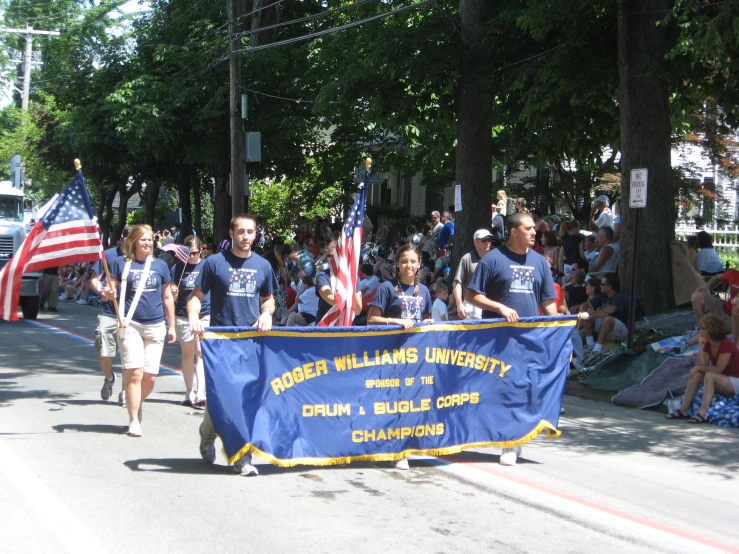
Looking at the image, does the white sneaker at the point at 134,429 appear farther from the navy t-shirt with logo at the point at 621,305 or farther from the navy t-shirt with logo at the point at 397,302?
the navy t-shirt with logo at the point at 621,305

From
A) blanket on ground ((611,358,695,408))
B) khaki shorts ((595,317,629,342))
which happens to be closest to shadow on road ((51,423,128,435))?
blanket on ground ((611,358,695,408))

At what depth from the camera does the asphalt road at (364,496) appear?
5625mm

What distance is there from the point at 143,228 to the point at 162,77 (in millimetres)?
20271

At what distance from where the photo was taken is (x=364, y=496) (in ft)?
21.6

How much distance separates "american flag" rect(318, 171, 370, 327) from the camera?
8.25m

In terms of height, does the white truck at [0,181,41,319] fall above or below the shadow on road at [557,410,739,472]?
above

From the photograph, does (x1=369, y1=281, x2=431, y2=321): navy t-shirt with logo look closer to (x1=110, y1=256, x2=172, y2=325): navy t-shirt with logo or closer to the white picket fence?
(x1=110, y1=256, x2=172, y2=325): navy t-shirt with logo

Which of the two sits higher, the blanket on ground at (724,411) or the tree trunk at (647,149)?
the tree trunk at (647,149)

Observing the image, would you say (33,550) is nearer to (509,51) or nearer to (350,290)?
(350,290)

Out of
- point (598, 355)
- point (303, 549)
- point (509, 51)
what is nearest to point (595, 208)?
point (509, 51)

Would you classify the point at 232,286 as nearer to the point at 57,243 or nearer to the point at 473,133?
the point at 57,243

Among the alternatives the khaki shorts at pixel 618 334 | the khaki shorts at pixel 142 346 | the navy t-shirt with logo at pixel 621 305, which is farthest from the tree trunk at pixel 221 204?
the khaki shorts at pixel 142 346

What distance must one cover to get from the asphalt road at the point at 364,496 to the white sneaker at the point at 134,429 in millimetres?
110

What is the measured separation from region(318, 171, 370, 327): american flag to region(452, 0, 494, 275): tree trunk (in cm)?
843
